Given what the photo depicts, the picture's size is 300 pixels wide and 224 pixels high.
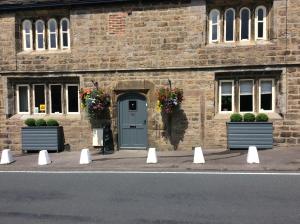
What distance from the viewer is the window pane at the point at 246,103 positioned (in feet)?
47.1

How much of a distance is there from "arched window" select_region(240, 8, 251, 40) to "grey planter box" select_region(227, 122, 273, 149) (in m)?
3.48

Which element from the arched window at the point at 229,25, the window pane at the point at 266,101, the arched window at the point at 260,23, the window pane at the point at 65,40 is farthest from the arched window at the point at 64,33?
the window pane at the point at 266,101

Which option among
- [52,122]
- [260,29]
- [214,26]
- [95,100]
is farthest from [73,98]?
[260,29]

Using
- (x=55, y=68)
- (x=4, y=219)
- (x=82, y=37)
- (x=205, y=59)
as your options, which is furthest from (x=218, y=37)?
(x=4, y=219)

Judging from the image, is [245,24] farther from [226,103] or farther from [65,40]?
[65,40]

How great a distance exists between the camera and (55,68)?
15.5 metres

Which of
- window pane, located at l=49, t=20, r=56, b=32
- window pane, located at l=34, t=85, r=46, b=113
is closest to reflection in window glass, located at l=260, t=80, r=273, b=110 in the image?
window pane, located at l=49, t=20, r=56, b=32

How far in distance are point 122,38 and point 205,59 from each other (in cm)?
355

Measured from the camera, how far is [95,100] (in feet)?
47.9

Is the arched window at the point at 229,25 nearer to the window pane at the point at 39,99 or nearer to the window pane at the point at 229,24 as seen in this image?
the window pane at the point at 229,24

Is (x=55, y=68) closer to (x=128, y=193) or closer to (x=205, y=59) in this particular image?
(x=205, y=59)

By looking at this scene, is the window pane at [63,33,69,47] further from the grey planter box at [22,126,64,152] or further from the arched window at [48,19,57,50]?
the grey planter box at [22,126,64,152]

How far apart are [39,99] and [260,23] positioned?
1001cm

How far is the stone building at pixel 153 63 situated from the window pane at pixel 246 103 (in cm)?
4
